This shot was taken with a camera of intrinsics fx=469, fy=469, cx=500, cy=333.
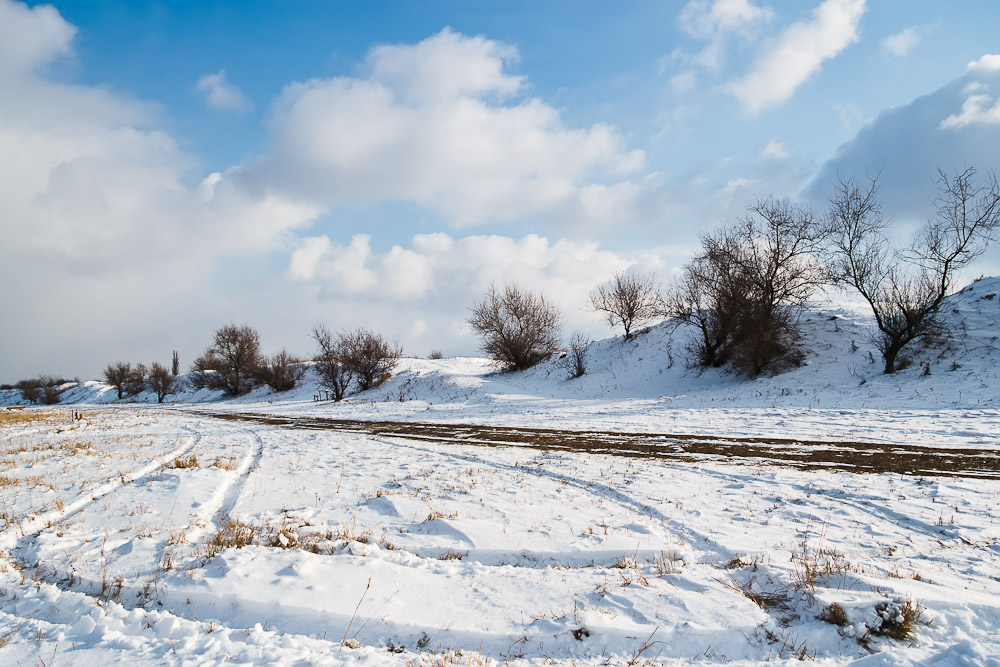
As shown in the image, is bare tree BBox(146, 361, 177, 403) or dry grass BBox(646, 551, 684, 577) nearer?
dry grass BBox(646, 551, 684, 577)

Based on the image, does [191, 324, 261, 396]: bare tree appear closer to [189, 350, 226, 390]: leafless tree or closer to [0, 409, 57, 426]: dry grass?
[189, 350, 226, 390]: leafless tree

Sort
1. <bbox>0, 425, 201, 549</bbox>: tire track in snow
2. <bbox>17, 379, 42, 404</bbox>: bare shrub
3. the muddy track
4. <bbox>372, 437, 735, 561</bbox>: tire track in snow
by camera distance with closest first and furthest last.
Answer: <bbox>372, 437, 735, 561</bbox>: tire track in snow, <bbox>0, 425, 201, 549</bbox>: tire track in snow, the muddy track, <bbox>17, 379, 42, 404</bbox>: bare shrub

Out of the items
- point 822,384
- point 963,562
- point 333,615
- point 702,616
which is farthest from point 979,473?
point 822,384

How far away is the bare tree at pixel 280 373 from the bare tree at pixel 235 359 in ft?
9.32

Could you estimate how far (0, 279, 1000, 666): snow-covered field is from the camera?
10.4 ft

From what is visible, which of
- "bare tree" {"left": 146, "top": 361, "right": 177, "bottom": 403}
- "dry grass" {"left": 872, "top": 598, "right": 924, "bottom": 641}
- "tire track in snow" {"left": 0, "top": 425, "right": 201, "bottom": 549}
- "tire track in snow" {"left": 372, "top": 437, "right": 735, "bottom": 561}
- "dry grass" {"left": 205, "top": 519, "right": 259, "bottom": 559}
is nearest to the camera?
"dry grass" {"left": 872, "top": 598, "right": 924, "bottom": 641}

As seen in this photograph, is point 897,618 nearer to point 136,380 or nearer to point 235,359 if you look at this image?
point 235,359

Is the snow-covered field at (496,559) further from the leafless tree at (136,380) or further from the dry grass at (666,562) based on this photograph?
the leafless tree at (136,380)

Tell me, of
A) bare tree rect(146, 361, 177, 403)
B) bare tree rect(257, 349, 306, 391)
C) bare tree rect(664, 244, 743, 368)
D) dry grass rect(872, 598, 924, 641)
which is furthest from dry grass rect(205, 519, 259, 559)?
bare tree rect(146, 361, 177, 403)

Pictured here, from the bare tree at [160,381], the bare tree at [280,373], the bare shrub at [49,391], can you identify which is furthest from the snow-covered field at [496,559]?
the bare shrub at [49,391]

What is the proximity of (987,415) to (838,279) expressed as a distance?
12.2m

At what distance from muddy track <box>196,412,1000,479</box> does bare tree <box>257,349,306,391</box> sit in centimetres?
3877

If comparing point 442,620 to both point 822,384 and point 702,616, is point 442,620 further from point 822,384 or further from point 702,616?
point 822,384

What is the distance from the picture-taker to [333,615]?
3.60m
